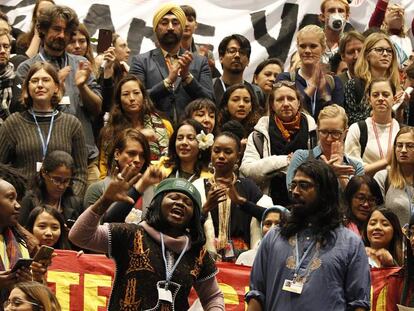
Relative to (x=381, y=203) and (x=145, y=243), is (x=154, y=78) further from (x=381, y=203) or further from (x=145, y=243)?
(x=145, y=243)

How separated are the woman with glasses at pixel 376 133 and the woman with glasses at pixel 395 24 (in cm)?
230

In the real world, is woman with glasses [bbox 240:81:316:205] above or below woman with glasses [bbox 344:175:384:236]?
above

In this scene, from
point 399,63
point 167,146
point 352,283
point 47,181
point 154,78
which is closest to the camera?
point 352,283

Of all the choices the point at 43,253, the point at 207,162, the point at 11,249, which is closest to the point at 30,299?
the point at 43,253

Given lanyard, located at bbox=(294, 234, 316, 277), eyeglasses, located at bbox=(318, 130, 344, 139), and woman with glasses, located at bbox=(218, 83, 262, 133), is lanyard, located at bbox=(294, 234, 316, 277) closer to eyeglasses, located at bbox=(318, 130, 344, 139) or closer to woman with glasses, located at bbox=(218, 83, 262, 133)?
eyeglasses, located at bbox=(318, 130, 344, 139)

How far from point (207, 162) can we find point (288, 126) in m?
1.06

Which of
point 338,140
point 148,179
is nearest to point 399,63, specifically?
point 338,140

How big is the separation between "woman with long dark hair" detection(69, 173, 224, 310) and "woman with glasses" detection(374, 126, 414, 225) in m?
3.14

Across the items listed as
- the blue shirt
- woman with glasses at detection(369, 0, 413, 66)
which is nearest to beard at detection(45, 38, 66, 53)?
woman with glasses at detection(369, 0, 413, 66)

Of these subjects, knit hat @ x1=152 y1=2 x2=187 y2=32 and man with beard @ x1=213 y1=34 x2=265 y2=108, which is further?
man with beard @ x1=213 y1=34 x2=265 y2=108

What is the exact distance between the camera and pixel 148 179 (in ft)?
34.6

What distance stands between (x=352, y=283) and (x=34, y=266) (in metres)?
2.03

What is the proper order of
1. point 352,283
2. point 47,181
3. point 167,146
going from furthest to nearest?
point 167,146, point 47,181, point 352,283

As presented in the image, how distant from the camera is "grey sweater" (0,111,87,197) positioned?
13.4 meters
